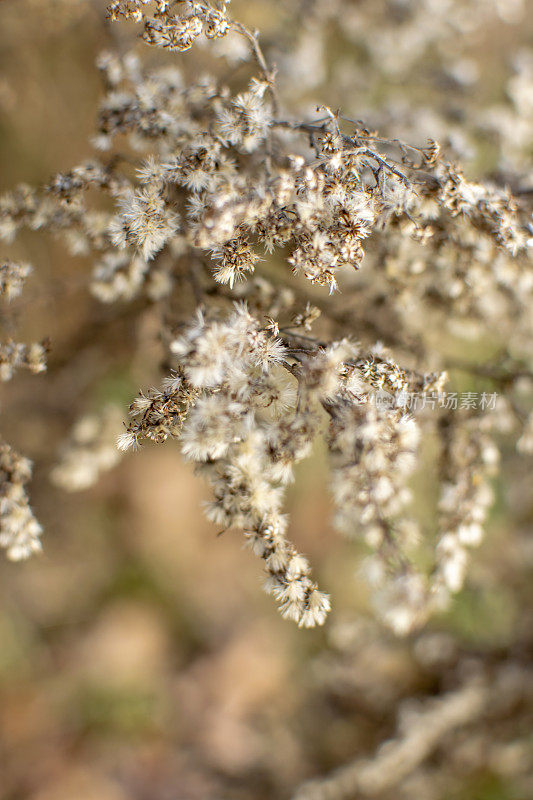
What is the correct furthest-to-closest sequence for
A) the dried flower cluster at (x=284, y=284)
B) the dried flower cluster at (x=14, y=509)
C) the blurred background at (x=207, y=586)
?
the blurred background at (x=207, y=586)
the dried flower cluster at (x=14, y=509)
the dried flower cluster at (x=284, y=284)

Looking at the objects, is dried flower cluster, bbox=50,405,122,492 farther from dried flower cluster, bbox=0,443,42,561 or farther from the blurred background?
dried flower cluster, bbox=0,443,42,561

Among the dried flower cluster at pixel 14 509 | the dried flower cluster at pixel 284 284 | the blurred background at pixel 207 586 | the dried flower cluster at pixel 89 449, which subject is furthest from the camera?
the blurred background at pixel 207 586

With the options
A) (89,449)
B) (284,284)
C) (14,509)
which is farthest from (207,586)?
(284,284)

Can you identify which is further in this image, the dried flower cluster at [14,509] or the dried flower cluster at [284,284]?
A: the dried flower cluster at [14,509]

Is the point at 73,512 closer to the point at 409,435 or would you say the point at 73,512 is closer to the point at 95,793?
the point at 95,793

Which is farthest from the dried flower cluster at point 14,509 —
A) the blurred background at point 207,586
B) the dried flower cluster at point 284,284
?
the blurred background at point 207,586

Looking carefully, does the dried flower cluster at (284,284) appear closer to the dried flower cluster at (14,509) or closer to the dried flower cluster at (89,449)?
the dried flower cluster at (14,509)

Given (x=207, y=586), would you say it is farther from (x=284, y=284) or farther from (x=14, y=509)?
(x=284, y=284)

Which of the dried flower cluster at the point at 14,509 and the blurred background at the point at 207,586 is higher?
the blurred background at the point at 207,586
